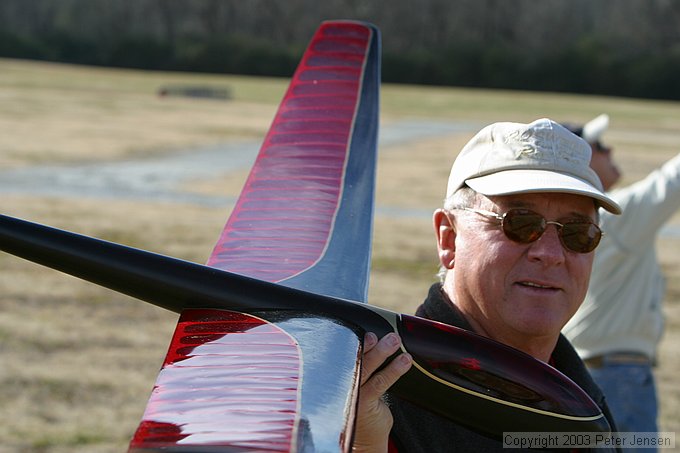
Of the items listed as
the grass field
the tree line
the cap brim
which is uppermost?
the cap brim

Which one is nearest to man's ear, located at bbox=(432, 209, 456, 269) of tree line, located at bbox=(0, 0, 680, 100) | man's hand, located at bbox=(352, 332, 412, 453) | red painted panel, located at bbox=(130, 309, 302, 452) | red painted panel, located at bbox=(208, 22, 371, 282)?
red painted panel, located at bbox=(208, 22, 371, 282)

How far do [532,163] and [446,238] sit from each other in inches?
13.0

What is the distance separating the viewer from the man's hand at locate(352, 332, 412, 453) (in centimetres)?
196

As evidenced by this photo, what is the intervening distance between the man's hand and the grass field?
3.90 metres

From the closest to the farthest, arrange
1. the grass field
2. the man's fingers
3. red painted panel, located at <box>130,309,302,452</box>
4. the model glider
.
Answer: red painted panel, located at <box>130,309,302,452</box>
the model glider
the man's fingers
the grass field

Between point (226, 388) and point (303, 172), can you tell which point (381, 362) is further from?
point (303, 172)

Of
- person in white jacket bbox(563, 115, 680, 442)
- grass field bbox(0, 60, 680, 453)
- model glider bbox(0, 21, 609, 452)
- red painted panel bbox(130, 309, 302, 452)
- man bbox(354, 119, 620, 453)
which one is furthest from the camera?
grass field bbox(0, 60, 680, 453)

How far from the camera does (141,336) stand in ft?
→ 25.6

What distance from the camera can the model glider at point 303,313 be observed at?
5.17ft

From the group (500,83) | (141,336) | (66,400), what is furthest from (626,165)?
(500,83)

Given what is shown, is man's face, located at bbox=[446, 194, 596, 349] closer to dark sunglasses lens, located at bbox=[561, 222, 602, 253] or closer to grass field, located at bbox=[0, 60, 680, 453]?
dark sunglasses lens, located at bbox=[561, 222, 602, 253]

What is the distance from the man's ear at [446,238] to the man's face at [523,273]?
12 cm

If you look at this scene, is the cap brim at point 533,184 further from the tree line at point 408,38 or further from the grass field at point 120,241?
the tree line at point 408,38

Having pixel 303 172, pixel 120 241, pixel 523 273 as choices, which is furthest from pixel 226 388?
pixel 120 241
